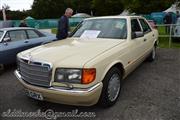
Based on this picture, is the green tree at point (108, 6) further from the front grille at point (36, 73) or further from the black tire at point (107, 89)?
the front grille at point (36, 73)

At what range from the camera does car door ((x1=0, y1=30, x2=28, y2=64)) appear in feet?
20.0

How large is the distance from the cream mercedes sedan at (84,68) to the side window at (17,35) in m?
2.93

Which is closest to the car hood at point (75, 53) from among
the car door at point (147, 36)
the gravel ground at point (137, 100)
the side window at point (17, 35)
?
the gravel ground at point (137, 100)

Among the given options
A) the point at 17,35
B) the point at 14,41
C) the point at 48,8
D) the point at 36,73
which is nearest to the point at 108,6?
the point at 48,8

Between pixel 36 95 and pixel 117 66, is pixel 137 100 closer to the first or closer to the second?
pixel 117 66

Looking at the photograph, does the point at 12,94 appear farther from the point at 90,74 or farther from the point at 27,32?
the point at 27,32

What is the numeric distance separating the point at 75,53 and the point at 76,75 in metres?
0.56

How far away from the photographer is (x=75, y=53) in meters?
3.51

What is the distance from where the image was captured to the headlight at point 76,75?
3.04m

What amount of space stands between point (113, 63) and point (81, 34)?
5.10 ft

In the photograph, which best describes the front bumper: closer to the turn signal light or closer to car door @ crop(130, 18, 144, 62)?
the turn signal light

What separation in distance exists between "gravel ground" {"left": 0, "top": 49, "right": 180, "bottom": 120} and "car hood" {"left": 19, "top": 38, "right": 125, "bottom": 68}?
3.20 ft

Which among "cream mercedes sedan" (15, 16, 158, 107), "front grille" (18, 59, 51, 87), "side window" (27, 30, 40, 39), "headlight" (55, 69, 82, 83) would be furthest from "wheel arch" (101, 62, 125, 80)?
"side window" (27, 30, 40, 39)

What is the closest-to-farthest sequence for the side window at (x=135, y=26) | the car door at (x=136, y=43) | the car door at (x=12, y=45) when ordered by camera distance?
the car door at (x=136, y=43)
the side window at (x=135, y=26)
the car door at (x=12, y=45)
